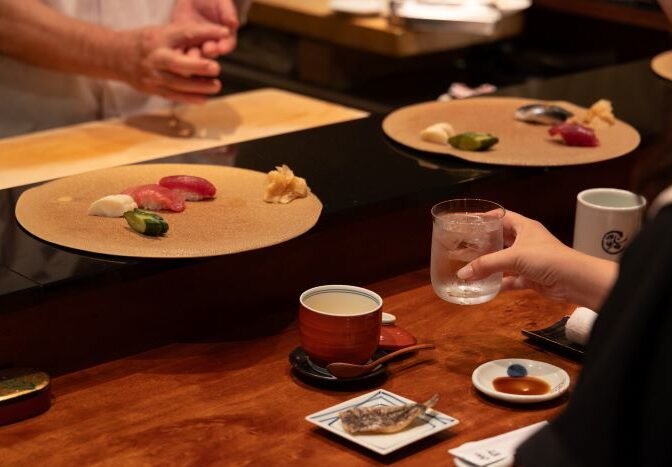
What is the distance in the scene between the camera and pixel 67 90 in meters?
3.09

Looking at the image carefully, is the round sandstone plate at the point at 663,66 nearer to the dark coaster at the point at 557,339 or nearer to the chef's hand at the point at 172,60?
the chef's hand at the point at 172,60

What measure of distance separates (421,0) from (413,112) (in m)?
1.51

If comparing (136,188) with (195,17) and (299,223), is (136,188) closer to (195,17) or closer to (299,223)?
(299,223)

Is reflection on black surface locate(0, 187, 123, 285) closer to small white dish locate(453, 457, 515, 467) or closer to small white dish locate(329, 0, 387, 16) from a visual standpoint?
small white dish locate(453, 457, 515, 467)

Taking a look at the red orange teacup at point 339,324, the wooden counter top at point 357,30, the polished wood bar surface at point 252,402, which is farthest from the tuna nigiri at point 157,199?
the wooden counter top at point 357,30

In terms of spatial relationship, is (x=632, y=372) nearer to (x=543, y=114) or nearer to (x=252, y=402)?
(x=252, y=402)

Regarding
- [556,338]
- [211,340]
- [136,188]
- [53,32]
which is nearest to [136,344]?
[211,340]

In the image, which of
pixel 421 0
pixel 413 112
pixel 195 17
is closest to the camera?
pixel 413 112

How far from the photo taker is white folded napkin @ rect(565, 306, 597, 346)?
182 cm

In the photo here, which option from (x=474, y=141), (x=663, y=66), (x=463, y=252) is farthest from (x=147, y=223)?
(x=663, y=66)

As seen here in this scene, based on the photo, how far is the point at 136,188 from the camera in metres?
2.03

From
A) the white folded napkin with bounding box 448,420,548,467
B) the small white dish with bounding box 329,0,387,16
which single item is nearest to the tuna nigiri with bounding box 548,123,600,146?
the white folded napkin with bounding box 448,420,548,467

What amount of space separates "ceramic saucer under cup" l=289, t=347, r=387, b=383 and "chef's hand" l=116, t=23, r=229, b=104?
43.7 inches

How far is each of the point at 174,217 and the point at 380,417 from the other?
22.7 inches
